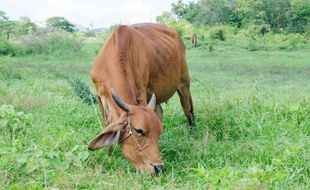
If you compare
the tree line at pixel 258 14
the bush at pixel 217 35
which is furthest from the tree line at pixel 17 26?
the tree line at pixel 258 14

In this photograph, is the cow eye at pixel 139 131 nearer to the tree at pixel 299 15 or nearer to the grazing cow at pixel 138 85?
the grazing cow at pixel 138 85

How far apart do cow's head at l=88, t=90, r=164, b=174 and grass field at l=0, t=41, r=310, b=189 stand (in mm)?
123

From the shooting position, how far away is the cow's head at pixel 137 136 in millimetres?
5180

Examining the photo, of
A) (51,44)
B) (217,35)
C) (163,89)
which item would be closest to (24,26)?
(51,44)

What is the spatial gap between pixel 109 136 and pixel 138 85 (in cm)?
86

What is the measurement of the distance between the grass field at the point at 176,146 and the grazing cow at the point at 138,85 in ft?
0.73

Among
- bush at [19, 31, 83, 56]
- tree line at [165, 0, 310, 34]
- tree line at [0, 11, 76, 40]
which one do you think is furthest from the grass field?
tree line at [165, 0, 310, 34]

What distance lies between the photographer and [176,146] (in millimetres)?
6246

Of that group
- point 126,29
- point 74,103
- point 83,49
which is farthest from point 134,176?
point 83,49

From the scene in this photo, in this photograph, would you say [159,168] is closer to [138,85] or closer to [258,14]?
[138,85]

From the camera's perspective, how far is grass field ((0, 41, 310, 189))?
15.9 feet

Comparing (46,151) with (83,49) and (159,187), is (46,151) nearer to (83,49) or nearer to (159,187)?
(159,187)

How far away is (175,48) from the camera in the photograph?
762 centimetres

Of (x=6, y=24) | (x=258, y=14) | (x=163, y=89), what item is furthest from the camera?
Answer: (x=258, y=14)
